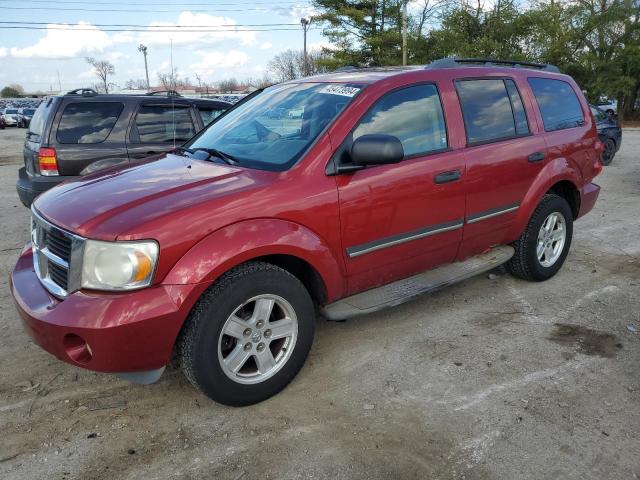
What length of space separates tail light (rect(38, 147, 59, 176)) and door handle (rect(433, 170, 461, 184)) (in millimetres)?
4526

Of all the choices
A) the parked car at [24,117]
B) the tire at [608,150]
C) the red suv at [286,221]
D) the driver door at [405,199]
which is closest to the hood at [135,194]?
the red suv at [286,221]

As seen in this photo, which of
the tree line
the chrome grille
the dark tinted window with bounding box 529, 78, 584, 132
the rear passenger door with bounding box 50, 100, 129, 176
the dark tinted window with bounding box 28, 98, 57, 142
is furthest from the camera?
the tree line

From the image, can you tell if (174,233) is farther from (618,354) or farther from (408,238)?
(618,354)

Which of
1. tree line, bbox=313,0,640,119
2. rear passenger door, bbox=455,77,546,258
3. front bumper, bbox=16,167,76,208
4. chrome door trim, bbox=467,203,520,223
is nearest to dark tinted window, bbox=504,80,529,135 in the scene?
rear passenger door, bbox=455,77,546,258

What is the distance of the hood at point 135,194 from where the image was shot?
2.58 m

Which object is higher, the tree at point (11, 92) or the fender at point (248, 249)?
the tree at point (11, 92)

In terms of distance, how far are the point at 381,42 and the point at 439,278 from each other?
29404 mm

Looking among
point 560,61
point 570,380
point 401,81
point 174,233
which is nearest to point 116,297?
point 174,233

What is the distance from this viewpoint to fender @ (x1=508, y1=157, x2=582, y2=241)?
4305mm

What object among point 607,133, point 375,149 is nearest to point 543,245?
point 375,149

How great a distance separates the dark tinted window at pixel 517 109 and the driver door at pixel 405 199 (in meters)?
0.87

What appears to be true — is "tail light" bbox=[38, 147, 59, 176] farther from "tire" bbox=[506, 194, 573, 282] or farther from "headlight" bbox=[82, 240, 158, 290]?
"tire" bbox=[506, 194, 573, 282]

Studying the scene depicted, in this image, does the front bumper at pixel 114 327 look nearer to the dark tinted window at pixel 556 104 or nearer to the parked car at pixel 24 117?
the dark tinted window at pixel 556 104

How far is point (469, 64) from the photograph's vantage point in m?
4.26
